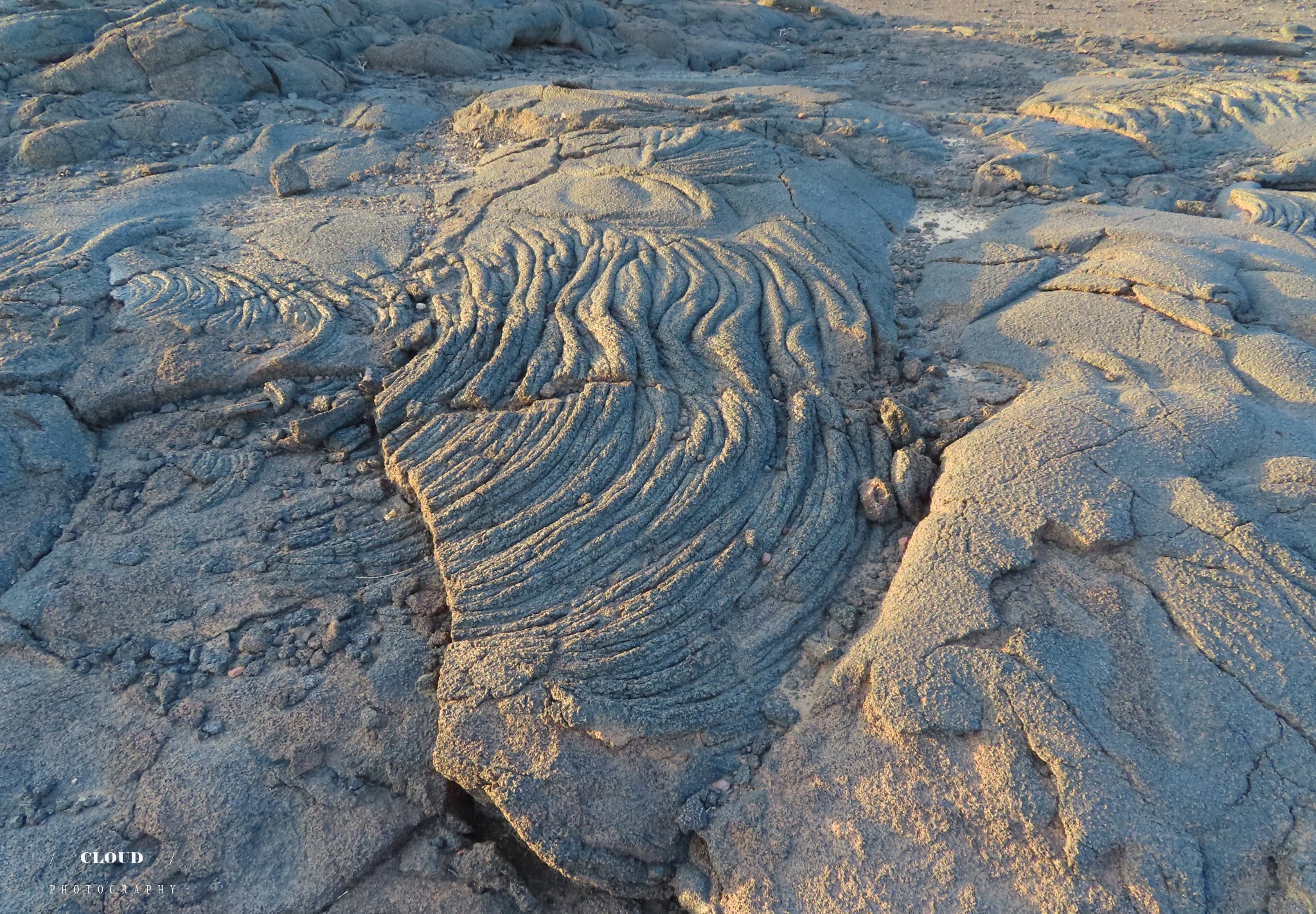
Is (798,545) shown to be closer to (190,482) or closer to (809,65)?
(190,482)

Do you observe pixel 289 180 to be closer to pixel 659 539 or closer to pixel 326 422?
pixel 326 422

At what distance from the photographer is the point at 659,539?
3.10 m

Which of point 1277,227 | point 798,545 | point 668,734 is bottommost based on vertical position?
point 668,734

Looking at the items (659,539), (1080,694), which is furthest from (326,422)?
(1080,694)

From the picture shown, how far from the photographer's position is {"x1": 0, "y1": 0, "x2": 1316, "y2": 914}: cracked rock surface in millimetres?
2357

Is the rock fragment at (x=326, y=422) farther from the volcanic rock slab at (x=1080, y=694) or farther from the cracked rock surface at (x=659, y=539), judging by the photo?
the volcanic rock slab at (x=1080, y=694)

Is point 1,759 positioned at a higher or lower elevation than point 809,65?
lower

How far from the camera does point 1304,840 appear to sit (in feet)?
6.86

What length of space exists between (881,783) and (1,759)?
10.3ft

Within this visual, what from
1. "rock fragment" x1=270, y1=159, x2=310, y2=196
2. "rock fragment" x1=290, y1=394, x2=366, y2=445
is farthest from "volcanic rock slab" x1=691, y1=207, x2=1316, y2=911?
"rock fragment" x1=270, y1=159, x2=310, y2=196

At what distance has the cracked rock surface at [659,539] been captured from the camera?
2357mm

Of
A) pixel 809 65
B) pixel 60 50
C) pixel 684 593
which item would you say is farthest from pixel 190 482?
pixel 809 65

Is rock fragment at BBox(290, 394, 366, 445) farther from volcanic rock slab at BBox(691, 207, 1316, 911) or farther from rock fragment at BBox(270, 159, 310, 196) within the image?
rock fragment at BBox(270, 159, 310, 196)

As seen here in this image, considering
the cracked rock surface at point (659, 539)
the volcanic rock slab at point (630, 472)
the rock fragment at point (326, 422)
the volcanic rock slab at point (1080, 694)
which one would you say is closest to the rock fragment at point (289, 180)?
the cracked rock surface at point (659, 539)
